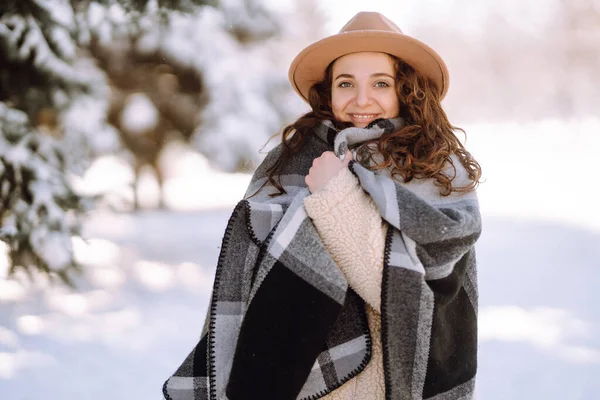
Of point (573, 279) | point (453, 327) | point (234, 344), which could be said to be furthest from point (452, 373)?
point (573, 279)

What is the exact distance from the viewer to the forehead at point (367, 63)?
5.24 ft

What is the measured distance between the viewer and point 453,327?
1.41m

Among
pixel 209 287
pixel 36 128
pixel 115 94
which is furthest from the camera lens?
pixel 209 287

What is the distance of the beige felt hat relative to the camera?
5.14 ft

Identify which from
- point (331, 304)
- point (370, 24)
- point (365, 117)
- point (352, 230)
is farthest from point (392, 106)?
point (331, 304)

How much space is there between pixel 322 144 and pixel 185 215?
123 inches

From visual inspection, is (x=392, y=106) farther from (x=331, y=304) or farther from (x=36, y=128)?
(x=36, y=128)

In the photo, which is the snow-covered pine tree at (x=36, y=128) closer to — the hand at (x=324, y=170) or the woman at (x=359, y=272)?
the woman at (x=359, y=272)

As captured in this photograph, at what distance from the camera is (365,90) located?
5.15 ft

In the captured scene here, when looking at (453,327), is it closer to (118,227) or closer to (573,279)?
(573,279)

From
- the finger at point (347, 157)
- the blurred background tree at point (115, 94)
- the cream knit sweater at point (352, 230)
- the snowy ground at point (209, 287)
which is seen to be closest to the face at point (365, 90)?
the finger at point (347, 157)

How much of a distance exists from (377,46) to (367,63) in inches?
2.1

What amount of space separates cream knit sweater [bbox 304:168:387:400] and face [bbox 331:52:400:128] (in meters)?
0.33

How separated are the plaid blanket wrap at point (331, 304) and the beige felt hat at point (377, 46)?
40cm
